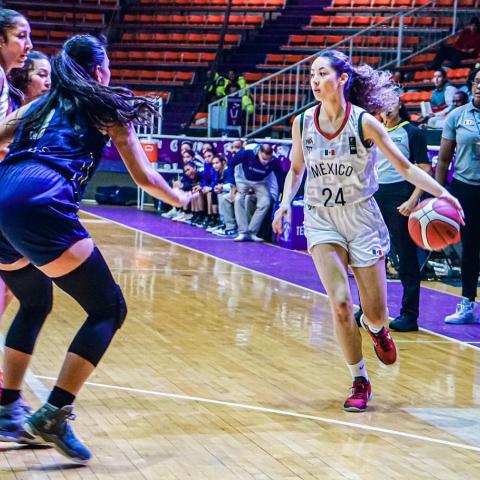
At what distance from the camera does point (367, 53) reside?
21.5m

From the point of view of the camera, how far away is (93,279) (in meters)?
4.25

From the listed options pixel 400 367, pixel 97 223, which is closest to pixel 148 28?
pixel 97 223

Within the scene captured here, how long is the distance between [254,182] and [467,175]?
22.0 feet

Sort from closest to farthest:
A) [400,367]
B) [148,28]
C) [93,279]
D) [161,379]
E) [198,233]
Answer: [93,279]
[161,379]
[400,367]
[198,233]
[148,28]

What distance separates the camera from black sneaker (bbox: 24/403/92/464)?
4.27 metres

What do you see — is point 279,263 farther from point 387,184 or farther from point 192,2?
point 192,2

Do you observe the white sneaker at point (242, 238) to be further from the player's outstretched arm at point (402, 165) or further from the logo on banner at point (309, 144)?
the player's outstretched arm at point (402, 165)

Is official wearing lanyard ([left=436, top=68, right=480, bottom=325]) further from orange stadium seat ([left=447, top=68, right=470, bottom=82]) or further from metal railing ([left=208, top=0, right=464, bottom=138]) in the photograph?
metal railing ([left=208, top=0, right=464, bottom=138])

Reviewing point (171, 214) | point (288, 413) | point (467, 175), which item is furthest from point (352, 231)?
point (171, 214)

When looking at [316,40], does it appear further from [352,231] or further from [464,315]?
[352,231]

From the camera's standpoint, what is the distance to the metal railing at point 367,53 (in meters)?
20.8

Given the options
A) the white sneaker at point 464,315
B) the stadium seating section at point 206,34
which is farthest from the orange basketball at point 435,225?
the stadium seating section at point 206,34

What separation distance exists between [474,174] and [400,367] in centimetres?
229

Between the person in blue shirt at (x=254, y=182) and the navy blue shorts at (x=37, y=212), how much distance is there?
1055cm
